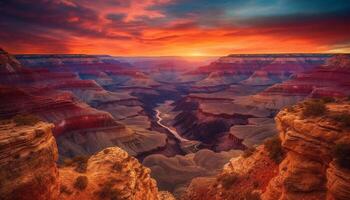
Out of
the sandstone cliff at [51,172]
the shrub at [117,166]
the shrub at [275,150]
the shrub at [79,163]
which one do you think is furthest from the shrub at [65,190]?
the shrub at [275,150]

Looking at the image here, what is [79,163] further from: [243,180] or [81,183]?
[243,180]

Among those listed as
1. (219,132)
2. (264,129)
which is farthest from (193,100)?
(264,129)

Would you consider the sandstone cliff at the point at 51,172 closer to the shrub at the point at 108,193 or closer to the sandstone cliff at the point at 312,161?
the shrub at the point at 108,193

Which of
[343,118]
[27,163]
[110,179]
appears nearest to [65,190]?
[110,179]

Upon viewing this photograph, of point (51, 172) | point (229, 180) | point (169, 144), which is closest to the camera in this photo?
point (51, 172)

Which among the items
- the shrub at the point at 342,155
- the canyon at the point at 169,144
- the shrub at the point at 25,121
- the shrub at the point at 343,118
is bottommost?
the canyon at the point at 169,144
